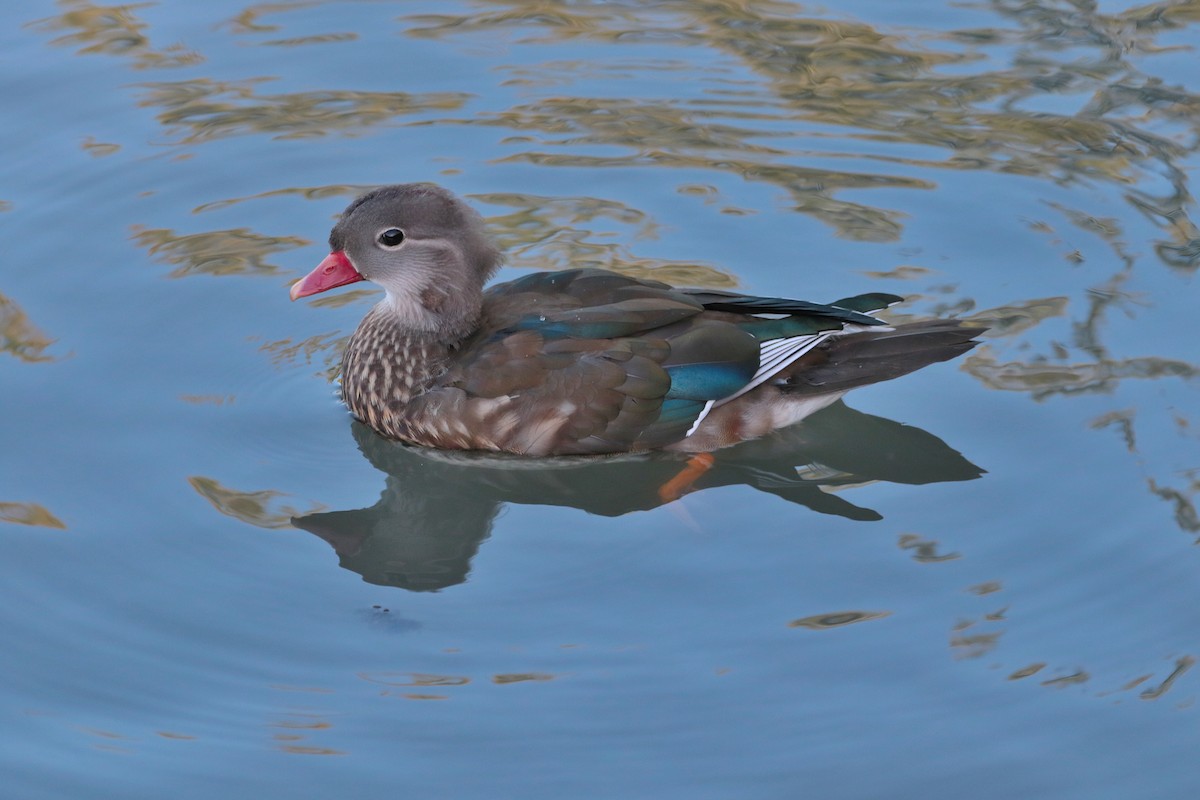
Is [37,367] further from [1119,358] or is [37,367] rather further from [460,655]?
[1119,358]

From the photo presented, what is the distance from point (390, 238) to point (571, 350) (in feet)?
3.22

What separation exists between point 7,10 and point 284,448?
5452mm

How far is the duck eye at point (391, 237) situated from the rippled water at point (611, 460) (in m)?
0.83

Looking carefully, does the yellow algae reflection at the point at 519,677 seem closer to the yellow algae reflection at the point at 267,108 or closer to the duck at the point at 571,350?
the duck at the point at 571,350

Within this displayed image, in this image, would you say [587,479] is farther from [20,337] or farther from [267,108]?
[267,108]

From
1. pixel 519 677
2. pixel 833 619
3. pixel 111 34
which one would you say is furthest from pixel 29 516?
pixel 111 34

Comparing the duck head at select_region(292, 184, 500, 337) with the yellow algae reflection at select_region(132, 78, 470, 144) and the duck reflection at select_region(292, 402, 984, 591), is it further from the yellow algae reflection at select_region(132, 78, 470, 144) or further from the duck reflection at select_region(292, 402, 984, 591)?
the yellow algae reflection at select_region(132, 78, 470, 144)

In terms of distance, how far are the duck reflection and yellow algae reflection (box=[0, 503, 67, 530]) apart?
0.94 metres

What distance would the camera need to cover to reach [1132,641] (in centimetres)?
553

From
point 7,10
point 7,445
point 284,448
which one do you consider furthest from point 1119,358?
point 7,10

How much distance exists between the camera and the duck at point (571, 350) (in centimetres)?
661

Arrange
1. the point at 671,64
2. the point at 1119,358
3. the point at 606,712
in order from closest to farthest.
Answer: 1. the point at 606,712
2. the point at 1119,358
3. the point at 671,64

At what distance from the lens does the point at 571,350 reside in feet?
21.6

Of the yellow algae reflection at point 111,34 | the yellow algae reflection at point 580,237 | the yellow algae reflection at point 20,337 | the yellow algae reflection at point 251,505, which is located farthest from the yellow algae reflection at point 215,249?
the yellow algae reflection at point 111,34
